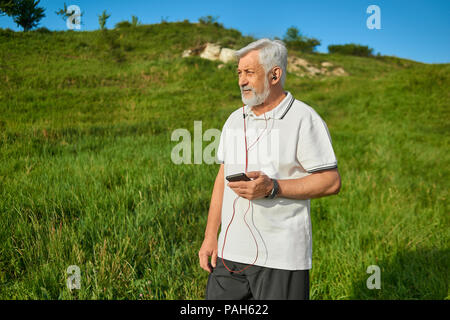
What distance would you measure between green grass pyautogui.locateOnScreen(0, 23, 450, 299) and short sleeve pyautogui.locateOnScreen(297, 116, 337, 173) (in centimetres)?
162

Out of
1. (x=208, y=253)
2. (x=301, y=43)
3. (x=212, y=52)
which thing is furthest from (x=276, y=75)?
(x=301, y=43)

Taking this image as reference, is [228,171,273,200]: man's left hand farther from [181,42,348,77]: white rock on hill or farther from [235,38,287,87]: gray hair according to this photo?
[181,42,348,77]: white rock on hill

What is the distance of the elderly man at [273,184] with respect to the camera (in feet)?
4.77

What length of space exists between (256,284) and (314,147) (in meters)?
0.82

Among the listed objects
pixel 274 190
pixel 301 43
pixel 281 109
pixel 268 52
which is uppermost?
pixel 301 43

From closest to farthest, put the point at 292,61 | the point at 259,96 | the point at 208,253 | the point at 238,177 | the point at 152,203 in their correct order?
the point at 238,177 → the point at 259,96 → the point at 208,253 → the point at 152,203 → the point at 292,61

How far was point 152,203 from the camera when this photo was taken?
3.72 meters

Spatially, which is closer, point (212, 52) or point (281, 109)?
point (281, 109)

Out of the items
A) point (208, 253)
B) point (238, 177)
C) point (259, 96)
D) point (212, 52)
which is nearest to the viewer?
point (238, 177)

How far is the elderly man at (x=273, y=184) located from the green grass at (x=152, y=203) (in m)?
1.07

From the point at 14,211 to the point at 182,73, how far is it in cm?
1658

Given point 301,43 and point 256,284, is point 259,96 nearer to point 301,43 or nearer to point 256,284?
point 256,284

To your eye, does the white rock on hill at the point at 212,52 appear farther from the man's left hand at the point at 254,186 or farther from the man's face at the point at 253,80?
the man's left hand at the point at 254,186

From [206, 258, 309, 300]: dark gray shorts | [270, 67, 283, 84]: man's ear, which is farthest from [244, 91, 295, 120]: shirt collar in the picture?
[206, 258, 309, 300]: dark gray shorts
